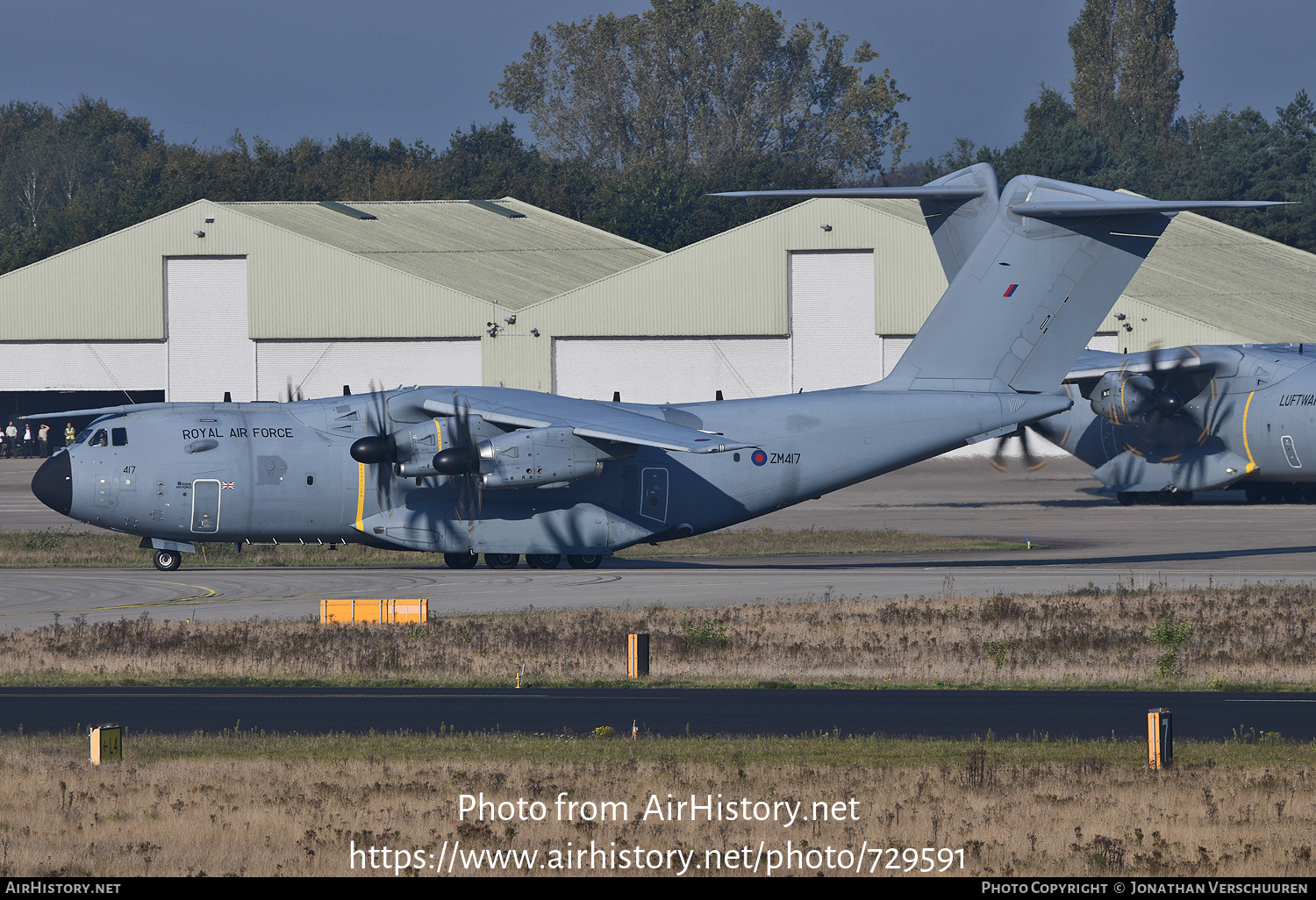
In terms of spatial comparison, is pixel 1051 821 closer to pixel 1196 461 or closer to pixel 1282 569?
pixel 1282 569

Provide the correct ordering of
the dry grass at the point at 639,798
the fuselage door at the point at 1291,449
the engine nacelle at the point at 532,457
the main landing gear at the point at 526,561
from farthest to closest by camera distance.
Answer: the fuselage door at the point at 1291,449, the main landing gear at the point at 526,561, the engine nacelle at the point at 532,457, the dry grass at the point at 639,798

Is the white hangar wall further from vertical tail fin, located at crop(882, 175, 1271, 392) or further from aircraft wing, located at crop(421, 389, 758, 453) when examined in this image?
aircraft wing, located at crop(421, 389, 758, 453)

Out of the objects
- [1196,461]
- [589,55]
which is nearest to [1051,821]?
[1196,461]

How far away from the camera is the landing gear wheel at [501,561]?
115ft

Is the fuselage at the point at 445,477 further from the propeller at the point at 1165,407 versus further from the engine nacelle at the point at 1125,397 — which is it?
the propeller at the point at 1165,407

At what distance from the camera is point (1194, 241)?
3408 inches

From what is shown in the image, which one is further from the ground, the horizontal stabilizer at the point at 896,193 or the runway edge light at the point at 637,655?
the horizontal stabilizer at the point at 896,193

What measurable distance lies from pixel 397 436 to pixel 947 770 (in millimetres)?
A: 19359

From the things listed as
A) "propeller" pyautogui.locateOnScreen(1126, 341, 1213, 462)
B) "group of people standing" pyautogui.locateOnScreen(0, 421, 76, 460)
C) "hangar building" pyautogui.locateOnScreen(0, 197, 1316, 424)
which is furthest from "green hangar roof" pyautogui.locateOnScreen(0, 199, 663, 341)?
"propeller" pyautogui.locateOnScreen(1126, 341, 1213, 462)

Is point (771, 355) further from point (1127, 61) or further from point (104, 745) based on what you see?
point (1127, 61)

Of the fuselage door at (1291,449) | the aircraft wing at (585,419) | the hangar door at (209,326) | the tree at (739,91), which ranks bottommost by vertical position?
the fuselage door at (1291,449)

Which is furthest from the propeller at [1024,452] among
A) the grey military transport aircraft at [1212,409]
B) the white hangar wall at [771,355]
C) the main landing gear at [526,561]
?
the white hangar wall at [771,355]

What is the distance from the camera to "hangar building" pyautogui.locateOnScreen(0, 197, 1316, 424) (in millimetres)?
70625

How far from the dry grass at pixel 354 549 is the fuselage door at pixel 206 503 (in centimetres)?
484
